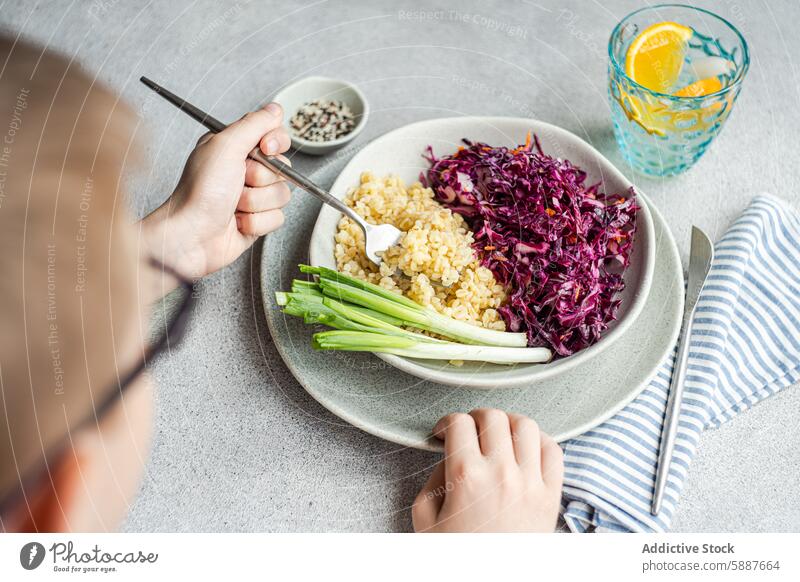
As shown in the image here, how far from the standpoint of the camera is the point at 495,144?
3.39 feet

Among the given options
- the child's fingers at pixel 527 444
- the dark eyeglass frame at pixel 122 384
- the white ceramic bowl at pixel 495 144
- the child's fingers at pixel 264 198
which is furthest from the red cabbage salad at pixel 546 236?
the dark eyeglass frame at pixel 122 384

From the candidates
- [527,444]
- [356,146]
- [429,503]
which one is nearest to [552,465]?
[527,444]

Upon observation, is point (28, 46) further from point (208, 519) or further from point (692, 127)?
point (692, 127)

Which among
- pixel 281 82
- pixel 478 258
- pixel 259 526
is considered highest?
pixel 281 82

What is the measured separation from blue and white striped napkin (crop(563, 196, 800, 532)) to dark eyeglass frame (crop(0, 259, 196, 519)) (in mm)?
530

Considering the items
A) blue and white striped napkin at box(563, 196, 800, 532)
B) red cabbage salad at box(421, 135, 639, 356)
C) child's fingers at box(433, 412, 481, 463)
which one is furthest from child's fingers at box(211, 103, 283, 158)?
blue and white striped napkin at box(563, 196, 800, 532)

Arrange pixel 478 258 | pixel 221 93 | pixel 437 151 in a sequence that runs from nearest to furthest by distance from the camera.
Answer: pixel 478 258 < pixel 437 151 < pixel 221 93

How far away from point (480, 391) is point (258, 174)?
416 mm

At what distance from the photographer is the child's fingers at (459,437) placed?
2.56 feet

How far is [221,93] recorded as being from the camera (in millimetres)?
1166

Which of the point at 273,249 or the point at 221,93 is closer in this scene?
the point at 273,249
